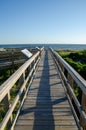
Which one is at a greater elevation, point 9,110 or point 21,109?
point 9,110

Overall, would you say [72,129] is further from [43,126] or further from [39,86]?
[39,86]

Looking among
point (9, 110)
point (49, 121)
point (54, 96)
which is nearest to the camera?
point (9, 110)

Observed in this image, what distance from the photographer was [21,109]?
476 cm

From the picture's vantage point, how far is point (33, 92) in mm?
6199

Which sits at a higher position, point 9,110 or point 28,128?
point 9,110

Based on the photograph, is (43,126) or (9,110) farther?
(43,126)

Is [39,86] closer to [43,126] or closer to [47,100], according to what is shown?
[47,100]

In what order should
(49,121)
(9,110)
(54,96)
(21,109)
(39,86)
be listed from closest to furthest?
1. (9,110)
2. (49,121)
3. (21,109)
4. (54,96)
5. (39,86)

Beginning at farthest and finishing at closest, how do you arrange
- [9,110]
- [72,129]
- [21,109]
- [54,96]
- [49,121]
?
[54,96]
[21,109]
[49,121]
[72,129]
[9,110]

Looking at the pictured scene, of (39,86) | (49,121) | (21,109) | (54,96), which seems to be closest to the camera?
(49,121)

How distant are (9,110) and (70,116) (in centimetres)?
172

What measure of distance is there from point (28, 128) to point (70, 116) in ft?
3.46

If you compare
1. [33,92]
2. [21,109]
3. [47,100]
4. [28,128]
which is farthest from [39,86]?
[28,128]

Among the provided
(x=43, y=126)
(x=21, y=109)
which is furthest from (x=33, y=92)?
(x=43, y=126)
